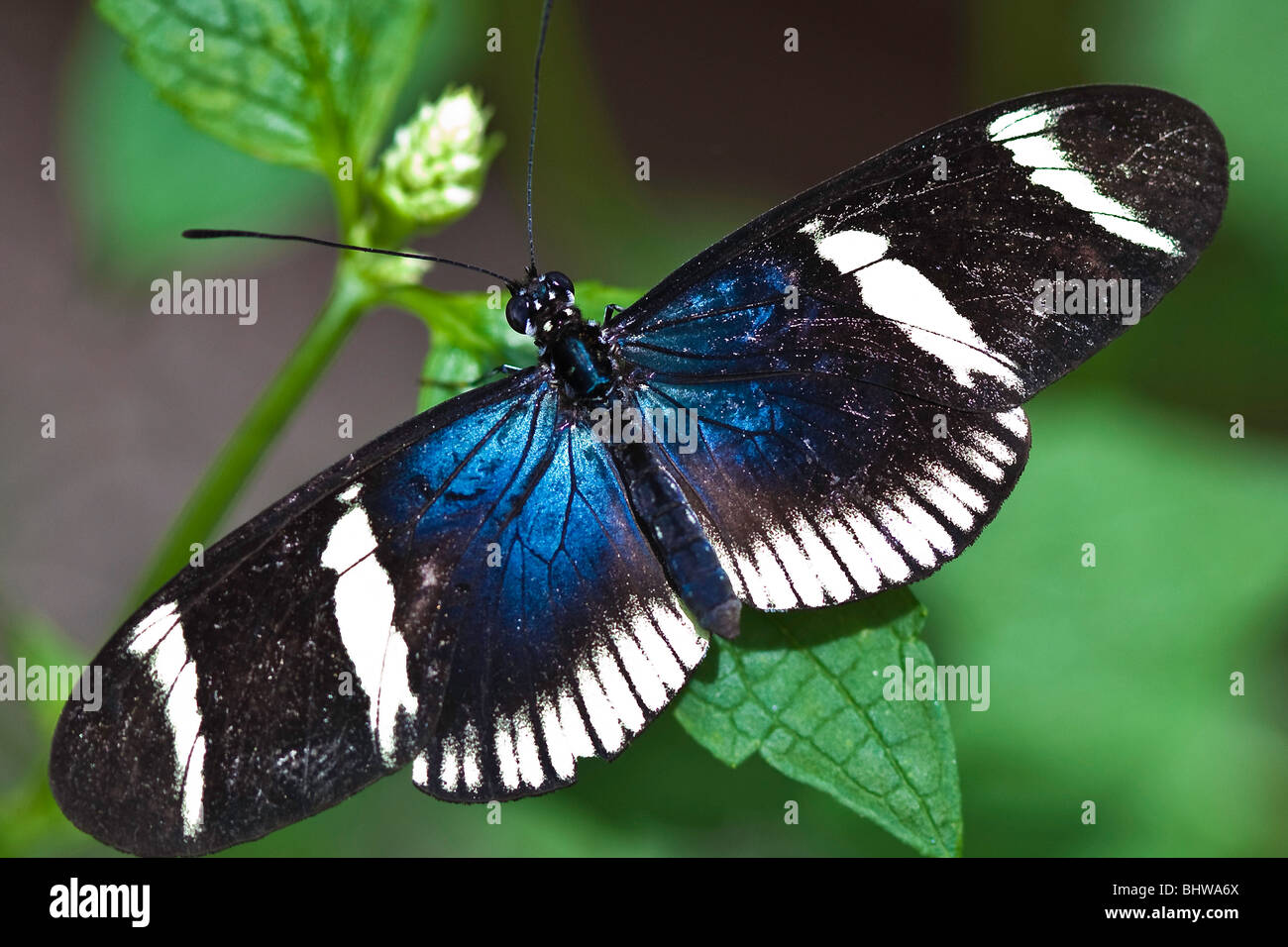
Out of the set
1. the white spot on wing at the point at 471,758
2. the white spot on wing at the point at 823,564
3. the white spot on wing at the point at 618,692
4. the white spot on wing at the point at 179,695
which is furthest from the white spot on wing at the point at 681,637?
the white spot on wing at the point at 179,695

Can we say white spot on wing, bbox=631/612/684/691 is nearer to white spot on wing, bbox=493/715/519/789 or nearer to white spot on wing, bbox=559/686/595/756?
white spot on wing, bbox=559/686/595/756

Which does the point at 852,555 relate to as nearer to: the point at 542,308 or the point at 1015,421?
the point at 1015,421

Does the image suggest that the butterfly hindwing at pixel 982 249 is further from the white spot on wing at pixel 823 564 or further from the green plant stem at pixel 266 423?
the green plant stem at pixel 266 423

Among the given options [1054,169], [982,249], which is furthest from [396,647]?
[1054,169]

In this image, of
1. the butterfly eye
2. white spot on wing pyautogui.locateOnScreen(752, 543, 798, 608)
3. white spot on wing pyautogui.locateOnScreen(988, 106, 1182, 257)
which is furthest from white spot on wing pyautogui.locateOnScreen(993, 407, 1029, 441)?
the butterfly eye

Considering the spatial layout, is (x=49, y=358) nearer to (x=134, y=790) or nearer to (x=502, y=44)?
(x=502, y=44)
